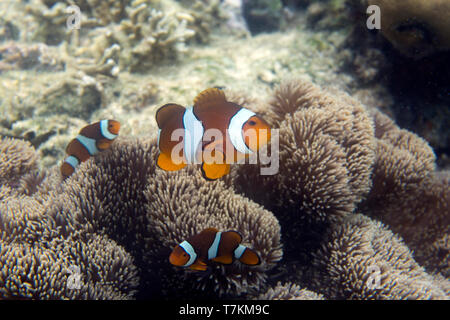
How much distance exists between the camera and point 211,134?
1.43 m

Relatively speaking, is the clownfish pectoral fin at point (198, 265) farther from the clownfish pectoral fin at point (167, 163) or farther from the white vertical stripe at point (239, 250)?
the clownfish pectoral fin at point (167, 163)

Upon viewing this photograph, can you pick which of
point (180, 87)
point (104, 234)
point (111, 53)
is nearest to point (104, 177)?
point (104, 234)

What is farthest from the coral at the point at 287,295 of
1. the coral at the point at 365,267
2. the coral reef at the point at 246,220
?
the coral at the point at 365,267

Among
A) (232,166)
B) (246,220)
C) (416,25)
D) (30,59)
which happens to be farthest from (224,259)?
(30,59)

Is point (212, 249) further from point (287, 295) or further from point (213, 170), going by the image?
point (287, 295)

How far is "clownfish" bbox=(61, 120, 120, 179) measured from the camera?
2.16 meters

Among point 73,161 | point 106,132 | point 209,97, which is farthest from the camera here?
point 73,161

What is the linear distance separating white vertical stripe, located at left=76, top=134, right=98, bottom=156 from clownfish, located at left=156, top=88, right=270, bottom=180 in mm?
888

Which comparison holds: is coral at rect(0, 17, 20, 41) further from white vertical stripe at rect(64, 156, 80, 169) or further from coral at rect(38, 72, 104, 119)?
white vertical stripe at rect(64, 156, 80, 169)

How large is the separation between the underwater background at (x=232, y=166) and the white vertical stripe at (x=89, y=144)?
14cm

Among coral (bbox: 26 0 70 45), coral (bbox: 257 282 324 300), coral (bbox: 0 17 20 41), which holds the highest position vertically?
coral (bbox: 0 17 20 41)

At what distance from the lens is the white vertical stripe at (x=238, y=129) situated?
1.35m

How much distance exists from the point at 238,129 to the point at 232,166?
0.76 metres

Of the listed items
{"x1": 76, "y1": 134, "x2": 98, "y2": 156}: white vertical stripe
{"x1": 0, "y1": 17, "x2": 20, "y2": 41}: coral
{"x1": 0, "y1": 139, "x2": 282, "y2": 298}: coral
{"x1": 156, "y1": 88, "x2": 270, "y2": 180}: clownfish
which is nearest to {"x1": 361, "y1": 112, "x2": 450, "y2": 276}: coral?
{"x1": 0, "y1": 139, "x2": 282, "y2": 298}: coral
